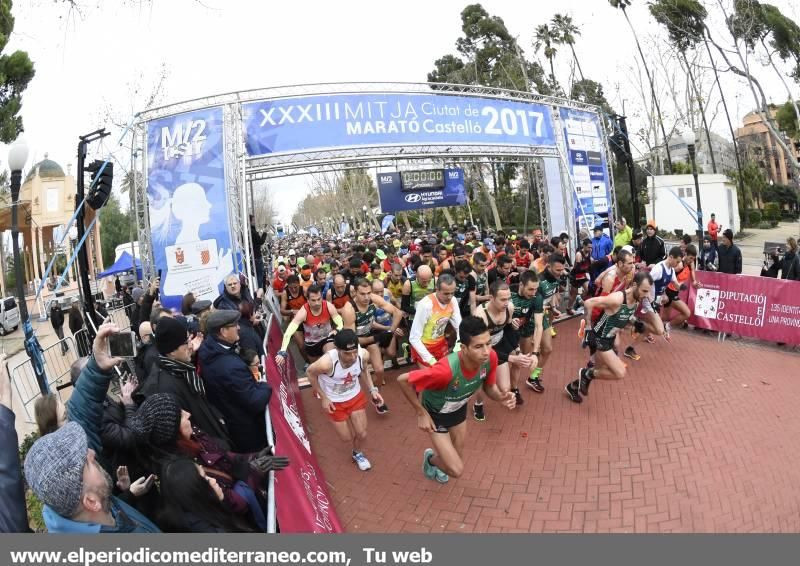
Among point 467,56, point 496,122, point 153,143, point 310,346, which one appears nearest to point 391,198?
point 496,122

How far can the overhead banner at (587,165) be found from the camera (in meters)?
13.1

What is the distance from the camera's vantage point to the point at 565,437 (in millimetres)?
5043

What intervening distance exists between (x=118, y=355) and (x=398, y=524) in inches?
107

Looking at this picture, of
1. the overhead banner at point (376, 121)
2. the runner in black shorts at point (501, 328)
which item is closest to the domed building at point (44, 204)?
the overhead banner at point (376, 121)

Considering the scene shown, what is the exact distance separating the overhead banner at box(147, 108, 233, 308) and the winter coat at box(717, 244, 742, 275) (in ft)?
33.5

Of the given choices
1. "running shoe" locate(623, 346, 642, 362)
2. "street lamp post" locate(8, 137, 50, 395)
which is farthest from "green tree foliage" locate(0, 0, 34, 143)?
"running shoe" locate(623, 346, 642, 362)

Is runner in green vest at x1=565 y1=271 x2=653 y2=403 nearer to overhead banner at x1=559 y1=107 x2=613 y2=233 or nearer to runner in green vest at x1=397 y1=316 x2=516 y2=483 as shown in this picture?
runner in green vest at x1=397 y1=316 x2=516 y2=483

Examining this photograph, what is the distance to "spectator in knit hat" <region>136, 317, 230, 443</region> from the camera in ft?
9.85

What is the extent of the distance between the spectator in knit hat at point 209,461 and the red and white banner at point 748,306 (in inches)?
325

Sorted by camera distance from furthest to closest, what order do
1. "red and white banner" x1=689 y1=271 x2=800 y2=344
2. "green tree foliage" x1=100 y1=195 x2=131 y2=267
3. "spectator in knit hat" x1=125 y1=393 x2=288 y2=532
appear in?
Answer: 1. "green tree foliage" x1=100 y1=195 x2=131 y2=267
2. "red and white banner" x1=689 y1=271 x2=800 y2=344
3. "spectator in knit hat" x1=125 y1=393 x2=288 y2=532

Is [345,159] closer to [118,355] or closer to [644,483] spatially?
[118,355]

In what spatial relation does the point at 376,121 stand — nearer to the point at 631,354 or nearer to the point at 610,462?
the point at 631,354

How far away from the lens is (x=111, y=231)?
45500 millimetres

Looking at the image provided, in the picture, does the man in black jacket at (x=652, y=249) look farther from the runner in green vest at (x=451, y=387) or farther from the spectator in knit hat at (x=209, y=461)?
the spectator in knit hat at (x=209, y=461)
